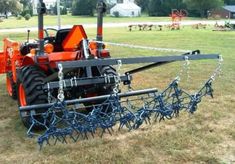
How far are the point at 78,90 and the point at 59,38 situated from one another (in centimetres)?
95

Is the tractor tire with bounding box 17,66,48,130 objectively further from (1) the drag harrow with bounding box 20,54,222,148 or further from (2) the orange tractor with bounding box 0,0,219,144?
(1) the drag harrow with bounding box 20,54,222,148

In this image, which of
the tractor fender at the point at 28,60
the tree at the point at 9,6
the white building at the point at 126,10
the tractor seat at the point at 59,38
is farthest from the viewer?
the white building at the point at 126,10

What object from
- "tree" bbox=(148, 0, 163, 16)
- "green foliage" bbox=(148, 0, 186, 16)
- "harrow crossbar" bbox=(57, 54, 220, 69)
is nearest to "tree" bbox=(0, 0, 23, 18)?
"tree" bbox=(148, 0, 163, 16)

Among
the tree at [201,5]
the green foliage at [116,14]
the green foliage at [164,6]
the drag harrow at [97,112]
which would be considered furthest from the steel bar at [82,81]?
the green foliage at [116,14]

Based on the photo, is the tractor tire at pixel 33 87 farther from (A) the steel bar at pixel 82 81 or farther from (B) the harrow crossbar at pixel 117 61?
(B) the harrow crossbar at pixel 117 61

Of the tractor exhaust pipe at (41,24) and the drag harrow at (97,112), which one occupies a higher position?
the tractor exhaust pipe at (41,24)

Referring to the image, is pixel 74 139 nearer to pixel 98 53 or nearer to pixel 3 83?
pixel 98 53

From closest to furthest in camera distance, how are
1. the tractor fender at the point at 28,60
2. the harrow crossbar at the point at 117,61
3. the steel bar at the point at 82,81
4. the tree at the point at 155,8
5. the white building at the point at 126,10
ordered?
the harrow crossbar at the point at 117,61
the steel bar at the point at 82,81
the tractor fender at the point at 28,60
the tree at the point at 155,8
the white building at the point at 126,10

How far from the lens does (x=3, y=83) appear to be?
9.49 metres

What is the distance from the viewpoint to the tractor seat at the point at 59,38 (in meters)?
6.18

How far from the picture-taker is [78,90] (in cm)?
579

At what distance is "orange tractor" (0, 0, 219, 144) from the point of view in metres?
4.97

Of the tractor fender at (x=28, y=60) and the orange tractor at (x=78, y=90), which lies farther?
the tractor fender at (x=28, y=60)

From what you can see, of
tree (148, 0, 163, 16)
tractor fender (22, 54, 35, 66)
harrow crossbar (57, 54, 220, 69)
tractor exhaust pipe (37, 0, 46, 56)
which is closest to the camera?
harrow crossbar (57, 54, 220, 69)
